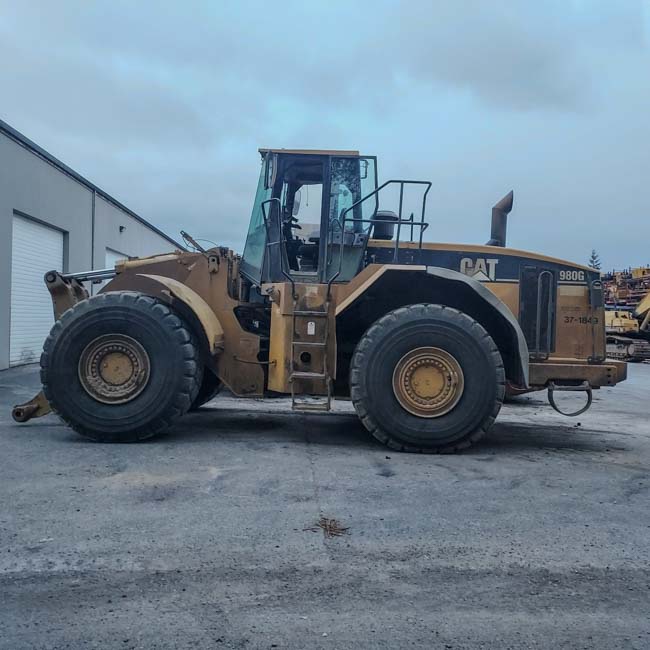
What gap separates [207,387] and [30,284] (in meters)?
9.54

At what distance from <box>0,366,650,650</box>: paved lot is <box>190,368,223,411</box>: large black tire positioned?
5.37ft

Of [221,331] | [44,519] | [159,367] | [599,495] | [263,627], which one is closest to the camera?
[263,627]

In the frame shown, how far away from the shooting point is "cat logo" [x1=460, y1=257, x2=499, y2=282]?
7.25 metres

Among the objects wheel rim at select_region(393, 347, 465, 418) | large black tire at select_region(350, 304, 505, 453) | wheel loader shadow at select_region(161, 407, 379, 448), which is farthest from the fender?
wheel rim at select_region(393, 347, 465, 418)

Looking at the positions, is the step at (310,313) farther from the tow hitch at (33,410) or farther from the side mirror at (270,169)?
the tow hitch at (33,410)

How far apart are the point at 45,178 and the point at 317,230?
11506 millimetres

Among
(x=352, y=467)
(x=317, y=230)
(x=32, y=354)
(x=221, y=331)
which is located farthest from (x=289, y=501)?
(x=32, y=354)

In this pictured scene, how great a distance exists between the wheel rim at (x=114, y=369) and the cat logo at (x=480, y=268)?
3.48 metres

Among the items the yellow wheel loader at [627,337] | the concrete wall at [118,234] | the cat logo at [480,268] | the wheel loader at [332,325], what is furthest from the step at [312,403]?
the yellow wheel loader at [627,337]

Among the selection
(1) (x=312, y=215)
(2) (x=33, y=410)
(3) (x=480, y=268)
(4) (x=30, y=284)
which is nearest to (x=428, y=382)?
(3) (x=480, y=268)

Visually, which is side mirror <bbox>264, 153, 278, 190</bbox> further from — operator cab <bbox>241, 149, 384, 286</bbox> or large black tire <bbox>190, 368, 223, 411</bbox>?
large black tire <bbox>190, 368, 223, 411</bbox>

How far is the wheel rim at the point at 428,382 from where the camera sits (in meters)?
6.47

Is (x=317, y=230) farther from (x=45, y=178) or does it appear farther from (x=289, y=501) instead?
(x=45, y=178)

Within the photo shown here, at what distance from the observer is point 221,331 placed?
7289mm
